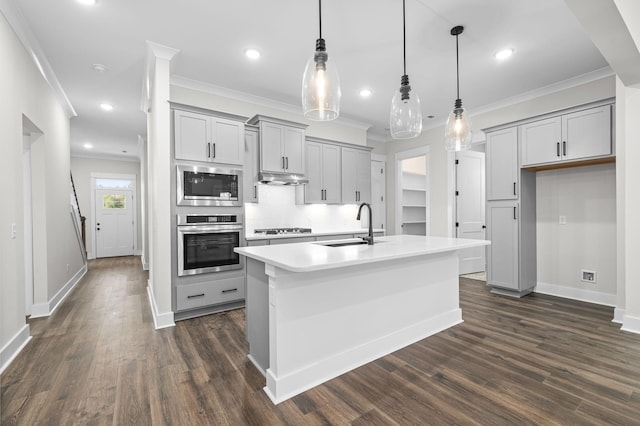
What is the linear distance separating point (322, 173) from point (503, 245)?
2.93 m

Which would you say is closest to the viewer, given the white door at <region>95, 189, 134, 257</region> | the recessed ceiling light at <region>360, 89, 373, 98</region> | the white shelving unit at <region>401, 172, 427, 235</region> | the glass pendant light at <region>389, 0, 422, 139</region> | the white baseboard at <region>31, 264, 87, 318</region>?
the glass pendant light at <region>389, 0, 422, 139</region>

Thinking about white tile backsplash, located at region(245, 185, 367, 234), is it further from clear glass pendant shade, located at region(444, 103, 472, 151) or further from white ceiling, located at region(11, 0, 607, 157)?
clear glass pendant shade, located at region(444, 103, 472, 151)

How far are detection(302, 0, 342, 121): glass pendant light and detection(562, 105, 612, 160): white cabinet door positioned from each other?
3.42 metres

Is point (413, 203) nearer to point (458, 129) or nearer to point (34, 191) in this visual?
point (458, 129)

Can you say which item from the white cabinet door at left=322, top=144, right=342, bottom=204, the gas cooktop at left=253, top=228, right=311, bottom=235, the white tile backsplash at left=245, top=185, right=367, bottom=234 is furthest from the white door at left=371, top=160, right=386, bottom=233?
the gas cooktop at left=253, top=228, right=311, bottom=235

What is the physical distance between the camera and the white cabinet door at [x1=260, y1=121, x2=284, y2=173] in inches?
167

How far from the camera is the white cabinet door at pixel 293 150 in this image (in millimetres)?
4461

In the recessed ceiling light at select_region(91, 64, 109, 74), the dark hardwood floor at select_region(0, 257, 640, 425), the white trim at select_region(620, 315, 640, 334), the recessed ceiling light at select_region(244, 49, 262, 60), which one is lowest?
the dark hardwood floor at select_region(0, 257, 640, 425)

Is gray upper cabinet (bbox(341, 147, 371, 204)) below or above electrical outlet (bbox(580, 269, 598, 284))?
above

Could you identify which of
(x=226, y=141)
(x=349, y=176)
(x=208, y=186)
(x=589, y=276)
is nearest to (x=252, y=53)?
(x=226, y=141)

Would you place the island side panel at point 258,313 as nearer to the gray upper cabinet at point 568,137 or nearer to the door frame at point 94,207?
the gray upper cabinet at point 568,137

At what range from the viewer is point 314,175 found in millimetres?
4977

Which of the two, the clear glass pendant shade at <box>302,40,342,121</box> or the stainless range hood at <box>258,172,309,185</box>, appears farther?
the stainless range hood at <box>258,172,309,185</box>

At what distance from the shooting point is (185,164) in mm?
3465
